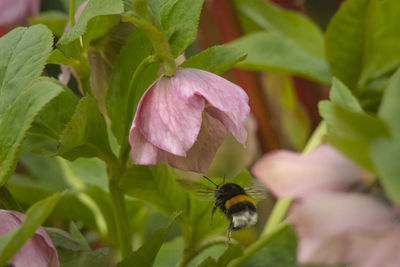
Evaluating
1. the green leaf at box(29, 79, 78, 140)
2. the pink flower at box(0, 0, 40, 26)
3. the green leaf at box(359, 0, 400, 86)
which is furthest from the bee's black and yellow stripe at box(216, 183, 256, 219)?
the pink flower at box(0, 0, 40, 26)

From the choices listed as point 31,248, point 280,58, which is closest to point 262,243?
point 31,248

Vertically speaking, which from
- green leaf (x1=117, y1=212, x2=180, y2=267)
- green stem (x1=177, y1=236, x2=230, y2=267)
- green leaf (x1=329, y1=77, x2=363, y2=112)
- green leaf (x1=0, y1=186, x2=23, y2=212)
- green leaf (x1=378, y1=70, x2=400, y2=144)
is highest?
green leaf (x1=378, y1=70, x2=400, y2=144)

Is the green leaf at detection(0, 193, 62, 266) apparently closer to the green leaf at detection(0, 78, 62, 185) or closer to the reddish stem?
the green leaf at detection(0, 78, 62, 185)

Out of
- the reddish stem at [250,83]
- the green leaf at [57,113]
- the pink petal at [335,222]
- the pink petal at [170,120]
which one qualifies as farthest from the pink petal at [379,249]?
the reddish stem at [250,83]

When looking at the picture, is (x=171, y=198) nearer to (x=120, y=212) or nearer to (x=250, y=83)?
(x=120, y=212)

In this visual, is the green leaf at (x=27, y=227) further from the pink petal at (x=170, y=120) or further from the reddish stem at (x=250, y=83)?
the reddish stem at (x=250, y=83)
